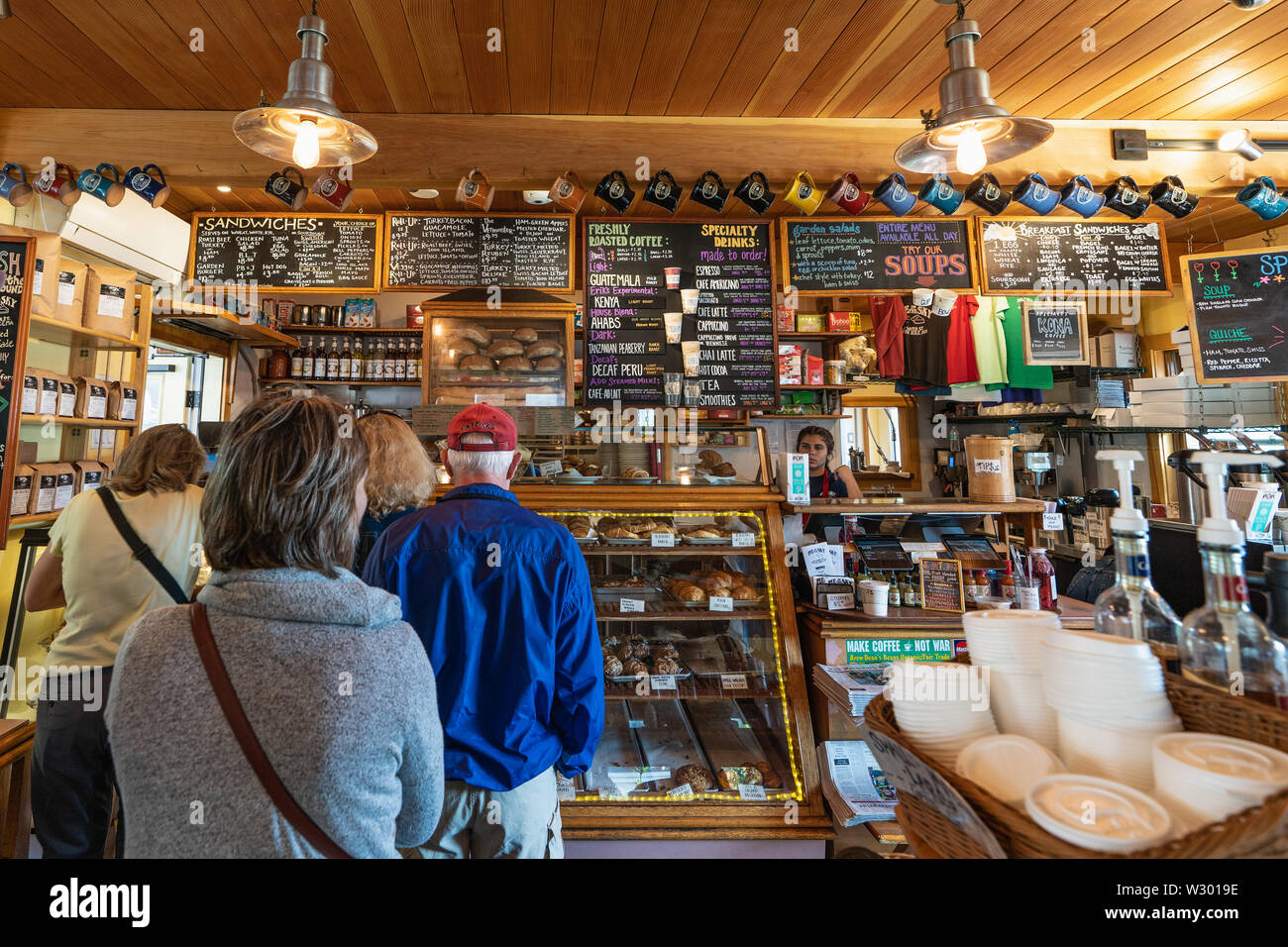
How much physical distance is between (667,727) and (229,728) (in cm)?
241

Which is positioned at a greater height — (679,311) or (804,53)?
(804,53)

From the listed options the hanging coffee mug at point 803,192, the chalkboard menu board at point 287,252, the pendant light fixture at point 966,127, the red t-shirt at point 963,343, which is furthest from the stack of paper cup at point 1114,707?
the red t-shirt at point 963,343

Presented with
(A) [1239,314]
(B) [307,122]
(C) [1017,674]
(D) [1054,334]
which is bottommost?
(C) [1017,674]

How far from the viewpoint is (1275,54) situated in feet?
9.36

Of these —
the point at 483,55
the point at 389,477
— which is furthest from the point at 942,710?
the point at 483,55

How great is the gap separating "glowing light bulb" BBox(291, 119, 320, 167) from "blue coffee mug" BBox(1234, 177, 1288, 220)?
4880mm

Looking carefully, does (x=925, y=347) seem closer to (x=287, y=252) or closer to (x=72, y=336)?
(x=287, y=252)

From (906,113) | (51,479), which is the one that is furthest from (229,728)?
(906,113)

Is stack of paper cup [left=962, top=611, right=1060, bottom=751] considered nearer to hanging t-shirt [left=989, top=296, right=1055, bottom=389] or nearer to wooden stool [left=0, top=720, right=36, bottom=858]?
wooden stool [left=0, top=720, right=36, bottom=858]

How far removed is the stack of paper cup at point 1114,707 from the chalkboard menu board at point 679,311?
3066mm

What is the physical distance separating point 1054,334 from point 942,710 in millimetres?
4677

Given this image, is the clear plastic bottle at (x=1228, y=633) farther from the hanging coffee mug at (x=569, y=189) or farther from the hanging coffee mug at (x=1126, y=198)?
the hanging coffee mug at (x=1126, y=198)

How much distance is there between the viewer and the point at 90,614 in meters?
2.01

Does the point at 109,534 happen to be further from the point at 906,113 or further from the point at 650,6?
the point at 906,113
